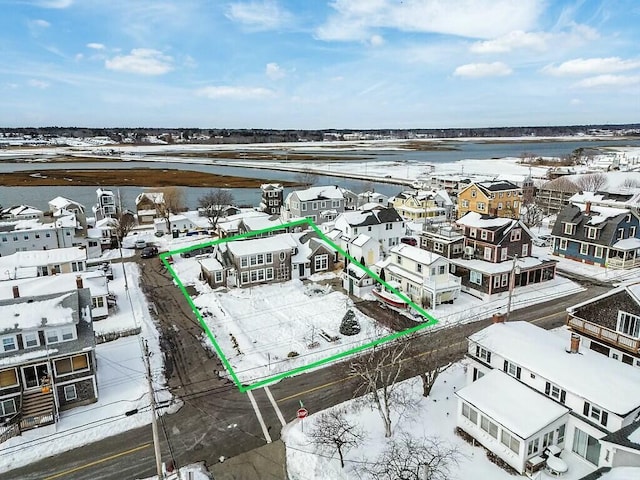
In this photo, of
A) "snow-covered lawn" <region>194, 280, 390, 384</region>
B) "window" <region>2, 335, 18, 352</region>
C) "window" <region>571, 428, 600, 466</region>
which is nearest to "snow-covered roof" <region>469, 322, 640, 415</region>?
"window" <region>571, 428, 600, 466</region>

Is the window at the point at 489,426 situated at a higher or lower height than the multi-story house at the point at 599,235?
lower

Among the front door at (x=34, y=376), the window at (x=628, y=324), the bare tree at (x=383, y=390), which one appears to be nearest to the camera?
the bare tree at (x=383, y=390)

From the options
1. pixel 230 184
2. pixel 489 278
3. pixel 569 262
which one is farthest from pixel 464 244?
pixel 230 184

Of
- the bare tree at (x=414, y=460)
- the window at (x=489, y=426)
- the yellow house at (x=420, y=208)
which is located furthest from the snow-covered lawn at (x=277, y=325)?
the yellow house at (x=420, y=208)

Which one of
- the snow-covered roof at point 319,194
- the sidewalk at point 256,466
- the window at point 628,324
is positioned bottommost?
the sidewalk at point 256,466

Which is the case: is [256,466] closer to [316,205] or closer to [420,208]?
[316,205]

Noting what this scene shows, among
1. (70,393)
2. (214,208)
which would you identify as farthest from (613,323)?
(214,208)

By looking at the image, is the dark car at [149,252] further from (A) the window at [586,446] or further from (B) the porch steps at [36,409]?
(A) the window at [586,446]
